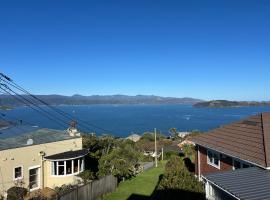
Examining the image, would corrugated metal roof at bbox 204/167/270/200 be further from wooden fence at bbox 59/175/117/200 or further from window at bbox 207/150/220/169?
wooden fence at bbox 59/175/117/200

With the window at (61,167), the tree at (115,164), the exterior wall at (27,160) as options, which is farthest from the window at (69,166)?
the tree at (115,164)

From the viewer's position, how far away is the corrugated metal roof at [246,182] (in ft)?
41.0

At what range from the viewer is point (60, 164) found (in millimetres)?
27078

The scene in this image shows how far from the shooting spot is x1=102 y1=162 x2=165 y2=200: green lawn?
→ 2422 centimetres

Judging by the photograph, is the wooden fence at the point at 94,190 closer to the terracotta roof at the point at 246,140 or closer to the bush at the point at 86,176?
the bush at the point at 86,176

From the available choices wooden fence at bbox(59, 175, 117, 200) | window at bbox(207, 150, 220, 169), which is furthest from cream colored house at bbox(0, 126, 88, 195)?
window at bbox(207, 150, 220, 169)

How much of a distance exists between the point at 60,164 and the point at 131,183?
611 centimetres

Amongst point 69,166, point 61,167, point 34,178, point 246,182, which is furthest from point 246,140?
point 34,178

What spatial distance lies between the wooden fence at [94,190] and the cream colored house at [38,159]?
11.9ft

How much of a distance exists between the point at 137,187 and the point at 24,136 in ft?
34.4

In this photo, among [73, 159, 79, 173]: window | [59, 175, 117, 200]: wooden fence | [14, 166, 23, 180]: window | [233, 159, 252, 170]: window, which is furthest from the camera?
[73, 159, 79, 173]: window

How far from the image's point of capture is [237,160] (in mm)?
19734

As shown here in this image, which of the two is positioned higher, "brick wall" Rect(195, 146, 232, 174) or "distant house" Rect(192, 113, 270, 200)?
"distant house" Rect(192, 113, 270, 200)

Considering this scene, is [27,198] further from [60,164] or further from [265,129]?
[265,129]
